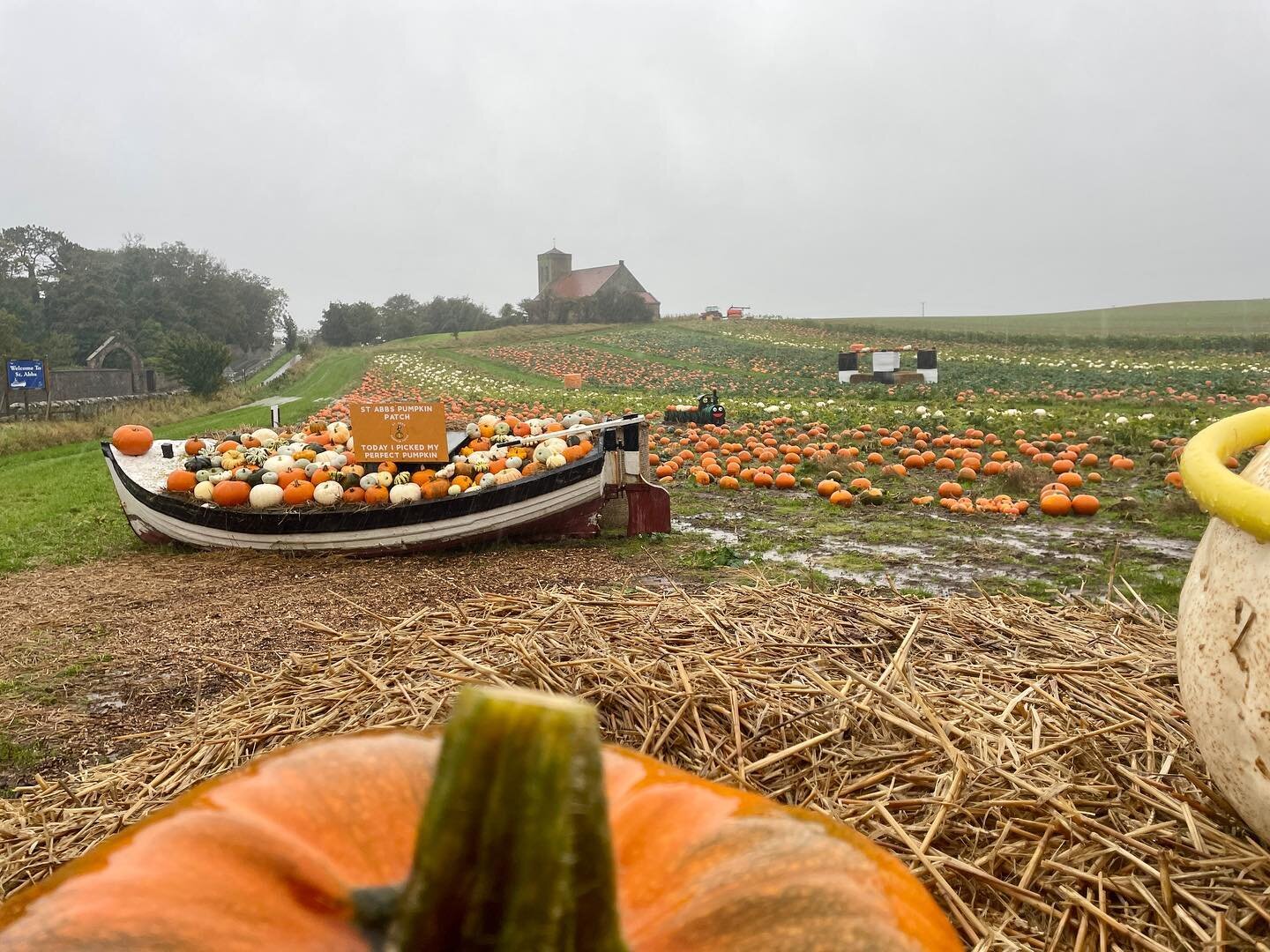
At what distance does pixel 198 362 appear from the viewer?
25562mm

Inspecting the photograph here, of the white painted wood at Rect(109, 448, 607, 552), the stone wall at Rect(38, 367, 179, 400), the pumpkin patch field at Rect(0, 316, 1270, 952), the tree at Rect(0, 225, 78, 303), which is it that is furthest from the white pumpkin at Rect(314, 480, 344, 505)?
the tree at Rect(0, 225, 78, 303)

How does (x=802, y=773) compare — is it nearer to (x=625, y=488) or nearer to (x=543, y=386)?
(x=625, y=488)

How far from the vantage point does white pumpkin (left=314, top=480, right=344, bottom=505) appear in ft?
23.6

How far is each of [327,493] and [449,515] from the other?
3.55 feet

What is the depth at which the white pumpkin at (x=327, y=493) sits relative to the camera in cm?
719

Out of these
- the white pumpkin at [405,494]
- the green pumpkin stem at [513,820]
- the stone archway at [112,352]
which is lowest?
the white pumpkin at [405,494]

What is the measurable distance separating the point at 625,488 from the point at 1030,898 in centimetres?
653

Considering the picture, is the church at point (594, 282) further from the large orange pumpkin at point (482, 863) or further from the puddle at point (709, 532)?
the large orange pumpkin at point (482, 863)

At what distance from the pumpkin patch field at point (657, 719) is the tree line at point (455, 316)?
50962mm

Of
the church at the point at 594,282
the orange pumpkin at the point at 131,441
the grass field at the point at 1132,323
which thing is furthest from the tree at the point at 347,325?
the orange pumpkin at the point at 131,441

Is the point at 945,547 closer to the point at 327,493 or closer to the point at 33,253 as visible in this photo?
the point at 327,493

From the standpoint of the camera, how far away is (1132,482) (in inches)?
393

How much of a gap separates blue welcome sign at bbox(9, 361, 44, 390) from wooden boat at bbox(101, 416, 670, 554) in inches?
590

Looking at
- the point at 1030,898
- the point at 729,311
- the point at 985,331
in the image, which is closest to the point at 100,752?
the point at 1030,898
